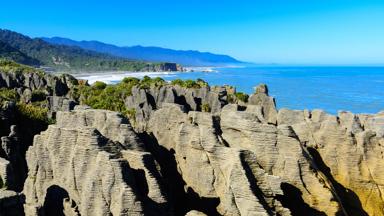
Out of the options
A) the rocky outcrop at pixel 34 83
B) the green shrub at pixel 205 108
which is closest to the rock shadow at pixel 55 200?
the green shrub at pixel 205 108

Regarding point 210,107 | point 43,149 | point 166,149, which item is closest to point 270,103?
point 210,107

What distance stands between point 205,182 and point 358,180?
25.2ft

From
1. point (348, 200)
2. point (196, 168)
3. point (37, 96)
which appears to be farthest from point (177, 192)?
point (37, 96)

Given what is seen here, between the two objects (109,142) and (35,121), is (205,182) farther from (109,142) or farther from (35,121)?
(35,121)

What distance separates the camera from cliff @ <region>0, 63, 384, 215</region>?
14.4m

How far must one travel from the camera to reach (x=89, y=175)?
14.9 meters

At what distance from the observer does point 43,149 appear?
56.9ft

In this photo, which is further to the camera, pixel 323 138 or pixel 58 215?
pixel 323 138

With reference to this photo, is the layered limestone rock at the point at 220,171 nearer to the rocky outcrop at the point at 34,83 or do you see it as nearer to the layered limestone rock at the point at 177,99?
the layered limestone rock at the point at 177,99

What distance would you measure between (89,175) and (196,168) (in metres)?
4.40

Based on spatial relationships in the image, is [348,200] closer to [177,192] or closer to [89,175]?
[177,192]

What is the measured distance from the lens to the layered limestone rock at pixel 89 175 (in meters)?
13.9

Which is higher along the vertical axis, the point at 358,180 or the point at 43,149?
the point at 43,149

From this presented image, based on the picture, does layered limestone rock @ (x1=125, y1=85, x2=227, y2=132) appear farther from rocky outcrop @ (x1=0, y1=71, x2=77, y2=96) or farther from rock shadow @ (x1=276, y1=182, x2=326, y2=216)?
rock shadow @ (x1=276, y1=182, x2=326, y2=216)
